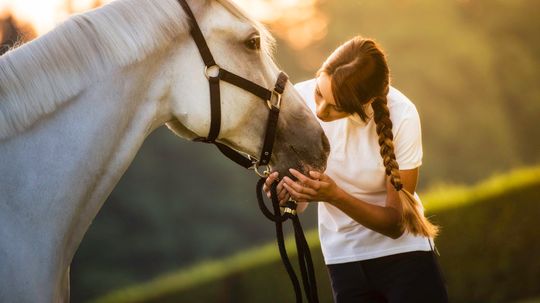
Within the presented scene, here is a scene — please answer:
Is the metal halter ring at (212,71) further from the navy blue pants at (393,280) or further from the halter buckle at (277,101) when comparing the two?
the navy blue pants at (393,280)

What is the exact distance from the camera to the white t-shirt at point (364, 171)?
129 inches

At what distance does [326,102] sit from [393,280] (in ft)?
3.04

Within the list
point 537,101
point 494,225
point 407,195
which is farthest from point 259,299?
point 537,101

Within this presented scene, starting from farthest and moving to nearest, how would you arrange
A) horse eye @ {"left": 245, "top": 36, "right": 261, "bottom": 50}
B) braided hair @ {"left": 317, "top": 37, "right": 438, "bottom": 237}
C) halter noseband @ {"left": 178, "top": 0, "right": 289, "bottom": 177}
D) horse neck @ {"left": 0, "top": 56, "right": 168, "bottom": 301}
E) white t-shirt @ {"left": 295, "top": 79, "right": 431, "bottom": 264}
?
white t-shirt @ {"left": 295, "top": 79, "right": 431, "bottom": 264}, braided hair @ {"left": 317, "top": 37, "right": 438, "bottom": 237}, horse eye @ {"left": 245, "top": 36, "right": 261, "bottom": 50}, halter noseband @ {"left": 178, "top": 0, "right": 289, "bottom": 177}, horse neck @ {"left": 0, "top": 56, "right": 168, "bottom": 301}

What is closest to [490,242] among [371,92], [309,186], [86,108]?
[371,92]

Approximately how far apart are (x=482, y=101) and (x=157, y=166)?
1363 centimetres

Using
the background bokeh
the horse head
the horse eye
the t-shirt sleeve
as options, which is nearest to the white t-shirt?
the t-shirt sleeve

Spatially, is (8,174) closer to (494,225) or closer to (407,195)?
(407,195)

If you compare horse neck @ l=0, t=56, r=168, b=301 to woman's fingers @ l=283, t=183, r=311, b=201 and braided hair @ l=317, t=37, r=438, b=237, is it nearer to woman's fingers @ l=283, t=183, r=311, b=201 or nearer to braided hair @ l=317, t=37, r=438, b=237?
woman's fingers @ l=283, t=183, r=311, b=201

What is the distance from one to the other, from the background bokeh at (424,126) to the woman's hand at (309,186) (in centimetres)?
2316

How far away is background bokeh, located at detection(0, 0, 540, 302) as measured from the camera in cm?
2648

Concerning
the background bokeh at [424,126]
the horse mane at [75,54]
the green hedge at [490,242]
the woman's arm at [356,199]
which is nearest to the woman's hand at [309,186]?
the woman's arm at [356,199]

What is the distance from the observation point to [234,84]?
2760 mm

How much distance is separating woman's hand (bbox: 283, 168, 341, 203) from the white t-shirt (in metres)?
0.44
